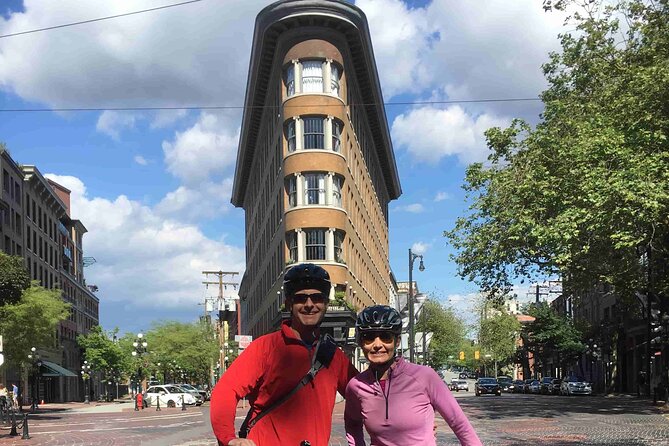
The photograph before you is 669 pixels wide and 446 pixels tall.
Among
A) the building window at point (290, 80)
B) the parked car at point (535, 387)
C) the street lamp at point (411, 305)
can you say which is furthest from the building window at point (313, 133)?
the parked car at point (535, 387)

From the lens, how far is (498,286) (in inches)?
1291

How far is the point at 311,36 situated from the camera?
→ 1813 inches

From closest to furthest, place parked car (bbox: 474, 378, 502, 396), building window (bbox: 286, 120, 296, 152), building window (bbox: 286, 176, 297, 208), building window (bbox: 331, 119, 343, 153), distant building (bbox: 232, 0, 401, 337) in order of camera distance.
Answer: distant building (bbox: 232, 0, 401, 337)
building window (bbox: 286, 176, 297, 208)
building window (bbox: 286, 120, 296, 152)
building window (bbox: 331, 119, 343, 153)
parked car (bbox: 474, 378, 502, 396)

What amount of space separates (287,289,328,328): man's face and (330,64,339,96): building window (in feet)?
141

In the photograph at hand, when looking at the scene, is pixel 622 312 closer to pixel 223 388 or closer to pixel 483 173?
pixel 483 173

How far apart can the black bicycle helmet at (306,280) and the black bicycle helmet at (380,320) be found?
0.71 feet

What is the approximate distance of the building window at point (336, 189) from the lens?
4606 cm

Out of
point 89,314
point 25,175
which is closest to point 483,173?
point 25,175

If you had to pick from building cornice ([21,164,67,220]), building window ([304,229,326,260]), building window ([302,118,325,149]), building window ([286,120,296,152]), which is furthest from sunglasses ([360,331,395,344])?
building cornice ([21,164,67,220])

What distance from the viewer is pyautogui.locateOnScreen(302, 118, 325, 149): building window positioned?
45.6m

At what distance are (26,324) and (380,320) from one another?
140 feet

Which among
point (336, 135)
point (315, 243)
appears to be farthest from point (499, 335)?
point (336, 135)

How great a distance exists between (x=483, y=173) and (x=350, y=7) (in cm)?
1988

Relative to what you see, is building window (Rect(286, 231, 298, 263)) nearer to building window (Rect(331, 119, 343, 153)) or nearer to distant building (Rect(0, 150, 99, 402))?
building window (Rect(331, 119, 343, 153))
